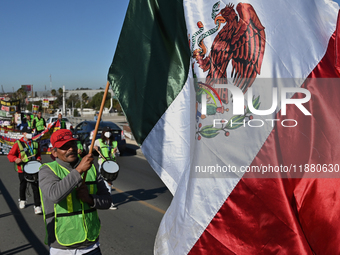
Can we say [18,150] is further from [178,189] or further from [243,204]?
[243,204]

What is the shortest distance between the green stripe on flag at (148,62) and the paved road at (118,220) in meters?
2.88

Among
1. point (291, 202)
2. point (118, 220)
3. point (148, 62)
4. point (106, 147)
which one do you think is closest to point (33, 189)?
point (106, 147)

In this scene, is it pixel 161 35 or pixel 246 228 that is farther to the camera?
pixel 161 35

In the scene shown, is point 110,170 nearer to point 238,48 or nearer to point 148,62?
point 148,62

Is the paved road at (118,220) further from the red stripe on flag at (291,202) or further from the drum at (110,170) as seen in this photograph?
the red stripe on flag at (291,202)

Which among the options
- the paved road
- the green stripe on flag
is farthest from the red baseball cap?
the paved road

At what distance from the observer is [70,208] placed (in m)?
3.08

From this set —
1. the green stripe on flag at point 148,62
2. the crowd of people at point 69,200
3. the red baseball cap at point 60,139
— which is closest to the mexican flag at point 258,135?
the green stripe on flag at point 148,62

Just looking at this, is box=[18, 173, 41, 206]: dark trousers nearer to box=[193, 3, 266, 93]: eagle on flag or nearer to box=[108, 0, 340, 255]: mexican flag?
box=[108, 0, 340, 255]: mexican flag

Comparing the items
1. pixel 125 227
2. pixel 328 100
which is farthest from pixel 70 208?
pixel 125 227

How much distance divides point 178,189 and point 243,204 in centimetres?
56

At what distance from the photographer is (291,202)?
8.79 feet

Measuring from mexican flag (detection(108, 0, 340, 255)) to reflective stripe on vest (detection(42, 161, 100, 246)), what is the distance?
0.65m

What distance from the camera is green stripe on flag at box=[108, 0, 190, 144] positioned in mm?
3334
